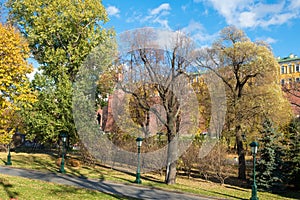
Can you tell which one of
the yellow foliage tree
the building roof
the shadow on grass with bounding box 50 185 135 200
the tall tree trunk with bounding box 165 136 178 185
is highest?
the building roof

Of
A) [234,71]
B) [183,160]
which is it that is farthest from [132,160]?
[234,71]

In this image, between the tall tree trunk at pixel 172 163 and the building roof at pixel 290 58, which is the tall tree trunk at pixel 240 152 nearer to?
the tall tree trunk at pixel 172 163

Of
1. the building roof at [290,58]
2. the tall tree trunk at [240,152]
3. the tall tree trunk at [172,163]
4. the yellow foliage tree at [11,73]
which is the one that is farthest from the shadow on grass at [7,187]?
the building roof at [290,58]

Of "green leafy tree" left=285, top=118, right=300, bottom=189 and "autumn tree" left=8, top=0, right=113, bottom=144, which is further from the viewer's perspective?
"autumn tree" left=8, top=0, right=113, bottom=144

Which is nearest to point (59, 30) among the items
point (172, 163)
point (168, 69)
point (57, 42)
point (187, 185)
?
point (57, 42)

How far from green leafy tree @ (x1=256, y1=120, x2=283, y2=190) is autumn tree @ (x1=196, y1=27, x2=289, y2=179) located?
1.30m

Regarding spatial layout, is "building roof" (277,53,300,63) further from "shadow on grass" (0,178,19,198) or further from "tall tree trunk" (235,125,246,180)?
"shadow on grass" (0,178,19,198)

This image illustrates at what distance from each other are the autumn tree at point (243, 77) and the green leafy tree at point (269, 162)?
4.28 ft

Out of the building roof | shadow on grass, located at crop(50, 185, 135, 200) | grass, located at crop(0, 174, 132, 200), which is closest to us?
grass, located at crop(0, 174, 132, 200)

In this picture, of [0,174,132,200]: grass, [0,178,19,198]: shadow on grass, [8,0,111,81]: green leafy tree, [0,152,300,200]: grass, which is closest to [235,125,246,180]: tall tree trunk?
[0,152,300,200]: grass

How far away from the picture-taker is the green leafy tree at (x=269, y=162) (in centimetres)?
1477

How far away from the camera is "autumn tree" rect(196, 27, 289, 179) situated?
16.2 metres

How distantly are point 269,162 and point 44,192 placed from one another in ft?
36.0

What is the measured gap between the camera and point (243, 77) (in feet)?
58.7
